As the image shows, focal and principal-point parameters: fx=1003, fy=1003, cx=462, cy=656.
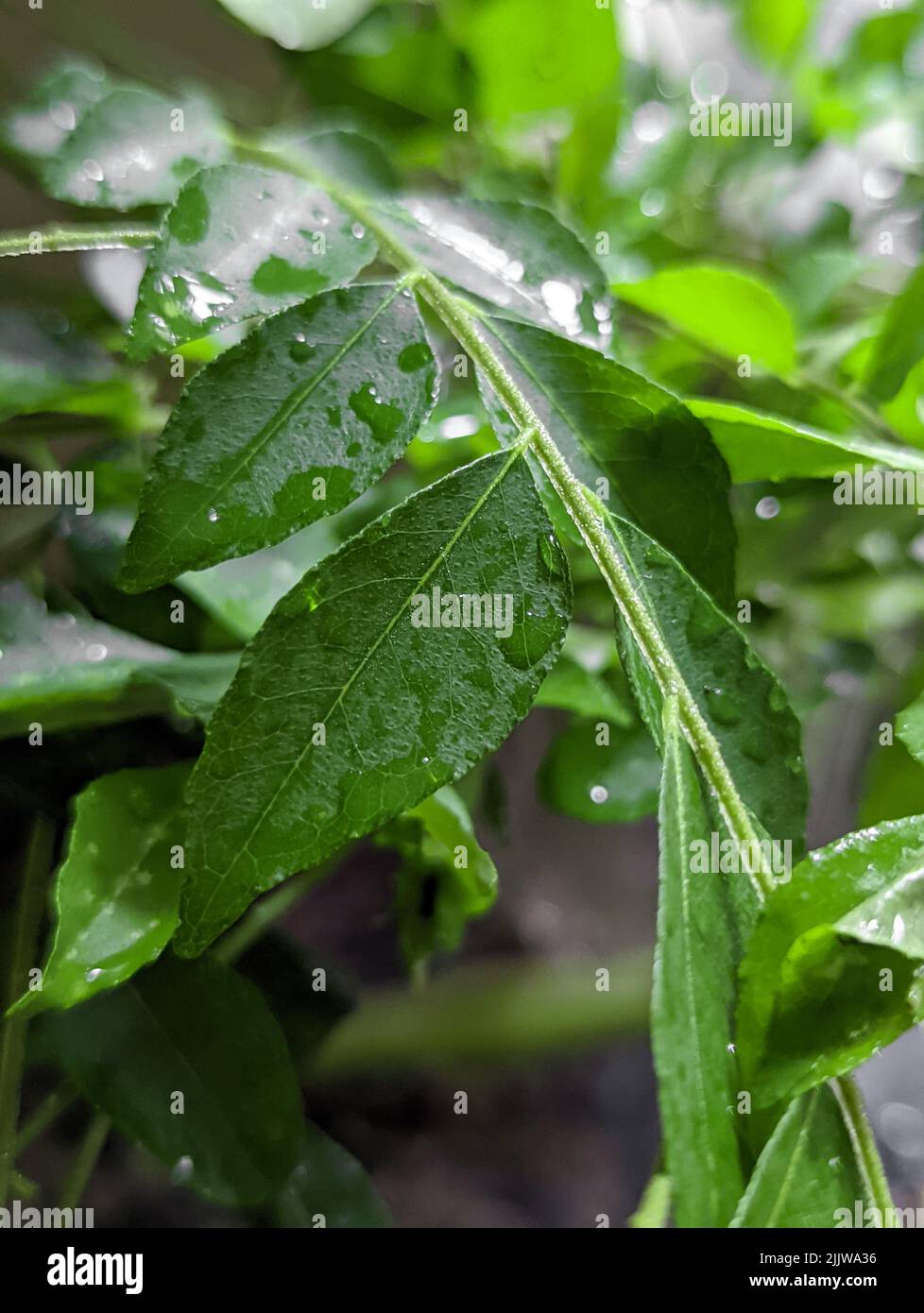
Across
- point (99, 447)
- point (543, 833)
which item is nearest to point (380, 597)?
point (99, 447)

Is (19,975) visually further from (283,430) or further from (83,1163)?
(283,430)

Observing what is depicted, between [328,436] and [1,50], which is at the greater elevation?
[1,50]

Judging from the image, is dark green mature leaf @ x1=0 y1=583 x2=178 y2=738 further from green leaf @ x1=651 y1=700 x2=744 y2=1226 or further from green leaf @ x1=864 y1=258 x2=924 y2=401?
green leaf @ x1=864 y1=258 x2=924 y2=401

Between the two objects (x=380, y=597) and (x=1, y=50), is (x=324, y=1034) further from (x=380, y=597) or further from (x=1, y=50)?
(x=1, y=50)

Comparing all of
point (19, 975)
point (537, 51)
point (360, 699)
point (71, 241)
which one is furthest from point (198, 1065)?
point (537, 51)

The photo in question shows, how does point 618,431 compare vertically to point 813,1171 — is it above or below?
above
